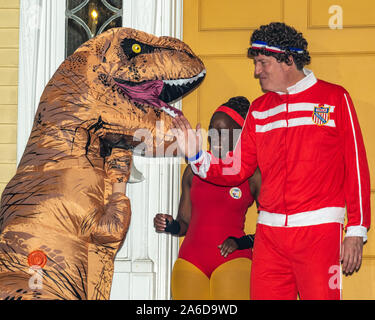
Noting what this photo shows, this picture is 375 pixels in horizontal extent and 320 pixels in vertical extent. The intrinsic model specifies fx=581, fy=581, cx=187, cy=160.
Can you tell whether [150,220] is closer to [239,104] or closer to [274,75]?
[239,104]

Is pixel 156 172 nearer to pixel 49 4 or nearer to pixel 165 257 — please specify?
pixel 165 257

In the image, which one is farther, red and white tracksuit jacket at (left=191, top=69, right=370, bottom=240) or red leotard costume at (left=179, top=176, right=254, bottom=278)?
red leotard costume at (left=179, top=176, right=254, bottom=278)

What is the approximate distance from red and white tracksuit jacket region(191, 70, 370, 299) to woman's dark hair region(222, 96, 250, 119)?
35cm

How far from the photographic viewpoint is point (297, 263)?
→ 2.41 m

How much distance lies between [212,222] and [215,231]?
0.15 ft

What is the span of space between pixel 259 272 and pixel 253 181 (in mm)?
509

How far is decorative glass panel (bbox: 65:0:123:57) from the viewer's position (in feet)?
11.0

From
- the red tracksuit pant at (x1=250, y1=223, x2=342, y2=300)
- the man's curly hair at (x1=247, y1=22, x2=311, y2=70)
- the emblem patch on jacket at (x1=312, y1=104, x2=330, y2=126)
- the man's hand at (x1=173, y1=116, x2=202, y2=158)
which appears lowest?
the red tracksuit pant at (x1=250, y1=223, x2=342, y2=300)

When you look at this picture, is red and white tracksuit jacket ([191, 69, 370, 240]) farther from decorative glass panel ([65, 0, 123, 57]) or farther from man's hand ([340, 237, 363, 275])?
decorative glass panel ([65, 0, 123, 57])

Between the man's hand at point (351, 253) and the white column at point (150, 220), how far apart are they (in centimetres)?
109

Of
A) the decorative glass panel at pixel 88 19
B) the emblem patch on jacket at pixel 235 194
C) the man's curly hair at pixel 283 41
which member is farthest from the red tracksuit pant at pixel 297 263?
the decorative glass panel at pixel 88 19

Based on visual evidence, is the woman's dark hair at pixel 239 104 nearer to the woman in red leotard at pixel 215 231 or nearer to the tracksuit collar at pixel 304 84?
the woman in red leotard at pixel 215 231

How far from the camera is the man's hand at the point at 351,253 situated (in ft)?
7.73

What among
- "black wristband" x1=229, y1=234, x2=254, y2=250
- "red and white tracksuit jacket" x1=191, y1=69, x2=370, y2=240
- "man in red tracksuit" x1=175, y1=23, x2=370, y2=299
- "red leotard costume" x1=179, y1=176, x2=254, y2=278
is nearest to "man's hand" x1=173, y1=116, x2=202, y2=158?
"man in red tracksuit" x1=175, y1=23, x2=370, y2=299
